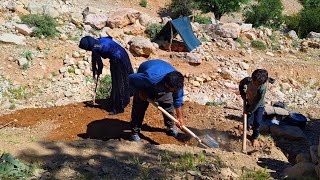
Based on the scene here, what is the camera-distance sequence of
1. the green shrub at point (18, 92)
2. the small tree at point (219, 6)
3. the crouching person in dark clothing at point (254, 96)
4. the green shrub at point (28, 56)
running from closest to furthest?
the crouching person in dark clothing at point (254, 96), the green shrub at point (18, 92), the green shrub at point (28, 56), the small tree at point (219, 6)

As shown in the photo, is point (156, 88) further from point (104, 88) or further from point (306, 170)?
point (104, 88)

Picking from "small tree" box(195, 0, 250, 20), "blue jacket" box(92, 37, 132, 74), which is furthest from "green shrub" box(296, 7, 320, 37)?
"blue jacket" box(92, 37, 132, 74)

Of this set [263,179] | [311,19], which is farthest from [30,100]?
[311,19]

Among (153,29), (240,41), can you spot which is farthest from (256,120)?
(240,41)

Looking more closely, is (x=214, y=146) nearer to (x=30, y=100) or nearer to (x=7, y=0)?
(x=30, y=100)

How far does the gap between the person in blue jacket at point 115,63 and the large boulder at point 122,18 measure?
3943 millimetres

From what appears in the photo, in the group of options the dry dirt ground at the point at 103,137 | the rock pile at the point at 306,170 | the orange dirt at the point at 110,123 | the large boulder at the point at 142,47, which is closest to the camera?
the rock pile at the point at 306,170

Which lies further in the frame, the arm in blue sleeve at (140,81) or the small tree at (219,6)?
the small tree at (219,6)

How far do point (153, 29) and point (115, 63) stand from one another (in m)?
Answer: 4.39

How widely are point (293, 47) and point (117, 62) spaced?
6.58 metres

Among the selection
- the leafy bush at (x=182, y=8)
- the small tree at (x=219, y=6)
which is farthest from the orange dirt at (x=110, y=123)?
the leafy bush at (x=182, y=8)

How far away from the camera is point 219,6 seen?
1514 centimetres

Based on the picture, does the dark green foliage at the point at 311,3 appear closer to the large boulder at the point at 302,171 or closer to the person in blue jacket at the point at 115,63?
the person in blue jacket at the point at 115,63

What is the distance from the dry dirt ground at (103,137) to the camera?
3.77 metres
